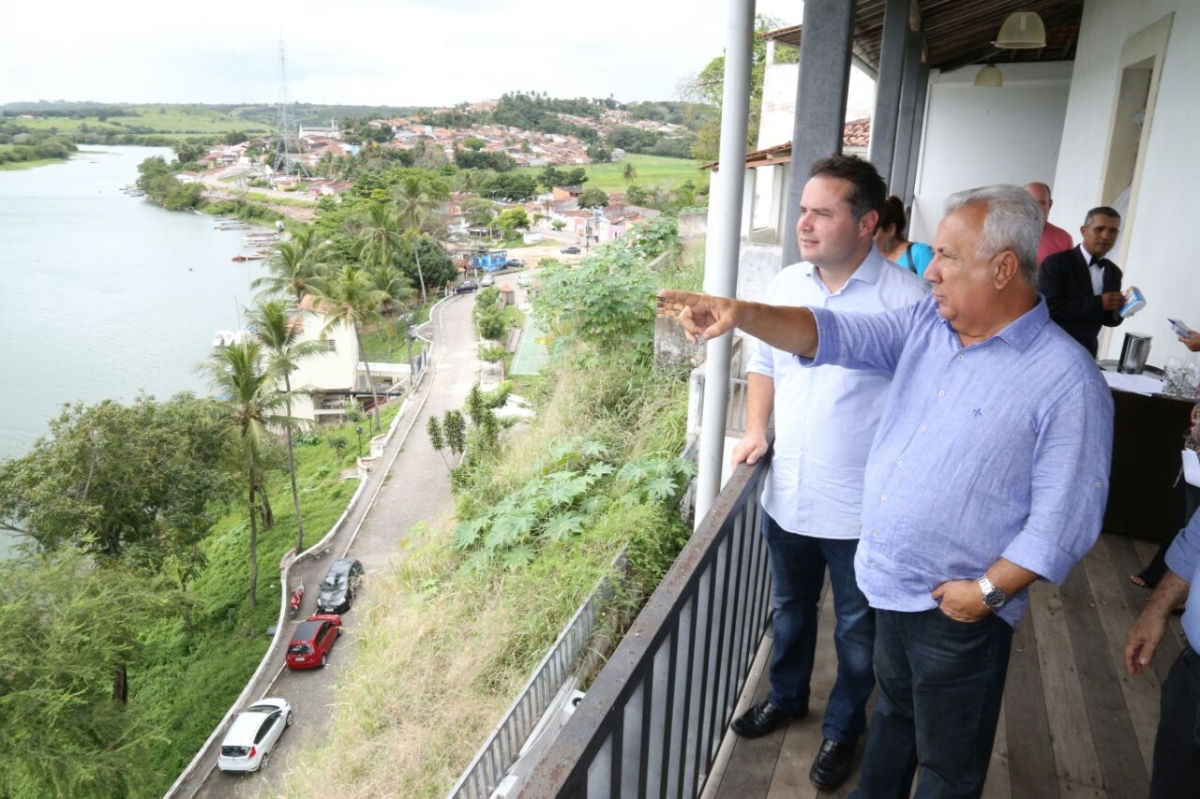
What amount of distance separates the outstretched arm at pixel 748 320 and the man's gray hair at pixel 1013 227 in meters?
0.30

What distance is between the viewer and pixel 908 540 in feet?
4.21

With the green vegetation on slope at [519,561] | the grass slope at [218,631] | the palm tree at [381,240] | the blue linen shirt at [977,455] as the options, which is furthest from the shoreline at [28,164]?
the blue linen shirt at [977,455]

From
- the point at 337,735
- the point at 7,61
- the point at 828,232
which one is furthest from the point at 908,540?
the point at 7,61

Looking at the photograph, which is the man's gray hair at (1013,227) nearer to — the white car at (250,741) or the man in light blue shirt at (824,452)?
the man in light blue shirt at (824,452)

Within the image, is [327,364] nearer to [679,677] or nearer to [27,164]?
[679,677]

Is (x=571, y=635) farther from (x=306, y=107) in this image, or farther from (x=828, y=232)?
(x=306, y=107)

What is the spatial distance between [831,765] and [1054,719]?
0.75 meters

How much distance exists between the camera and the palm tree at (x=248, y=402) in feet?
63.9

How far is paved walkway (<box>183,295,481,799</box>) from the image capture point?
13555 millimetres

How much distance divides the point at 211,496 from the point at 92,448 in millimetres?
2951

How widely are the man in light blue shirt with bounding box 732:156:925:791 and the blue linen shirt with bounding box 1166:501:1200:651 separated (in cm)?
55

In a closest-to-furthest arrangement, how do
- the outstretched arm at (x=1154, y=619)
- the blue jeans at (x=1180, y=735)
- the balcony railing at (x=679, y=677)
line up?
1. the balcony railing at (x=679, y=677)
2. the blue jeans at (x=1180, y=735)
3. the outstretched arm at (x=1154, y=619)

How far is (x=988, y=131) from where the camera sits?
1134 centimetres

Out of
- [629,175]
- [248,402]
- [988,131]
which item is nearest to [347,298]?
[248,402]
